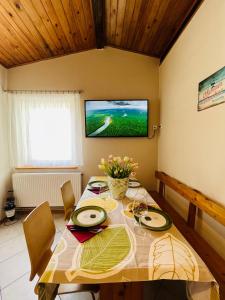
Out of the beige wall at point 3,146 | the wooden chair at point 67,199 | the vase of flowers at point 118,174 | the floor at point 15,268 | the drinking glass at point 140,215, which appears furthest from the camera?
the beige wall at point 3,146

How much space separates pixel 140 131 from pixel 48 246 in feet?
6.77

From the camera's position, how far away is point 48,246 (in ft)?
4.39

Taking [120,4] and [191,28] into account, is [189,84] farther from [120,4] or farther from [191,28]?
[120,4]

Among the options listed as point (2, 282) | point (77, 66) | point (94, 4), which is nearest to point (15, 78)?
point (77, 66)

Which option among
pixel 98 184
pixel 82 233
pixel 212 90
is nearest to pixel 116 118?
pixel 98 184

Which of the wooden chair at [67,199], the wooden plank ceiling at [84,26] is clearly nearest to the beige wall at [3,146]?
the wooden plank ceiling at [84,26]

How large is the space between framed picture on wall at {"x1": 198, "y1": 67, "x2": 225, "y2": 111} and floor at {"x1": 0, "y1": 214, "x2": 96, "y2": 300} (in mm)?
1941

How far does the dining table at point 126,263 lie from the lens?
0.79m

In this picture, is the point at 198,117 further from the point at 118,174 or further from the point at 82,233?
the point at 82,233

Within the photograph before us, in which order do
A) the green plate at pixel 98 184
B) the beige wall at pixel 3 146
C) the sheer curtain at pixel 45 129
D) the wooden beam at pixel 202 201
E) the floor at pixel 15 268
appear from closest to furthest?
1. the wooden beam at pixel 202 201
2. the floor at pixel 15 268
3. the green plate at pixel 98 184
4. the beige wall at pixel 3 146
5. the sheer curtain at pixel 45 129

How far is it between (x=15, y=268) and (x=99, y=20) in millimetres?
2998

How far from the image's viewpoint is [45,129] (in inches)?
112

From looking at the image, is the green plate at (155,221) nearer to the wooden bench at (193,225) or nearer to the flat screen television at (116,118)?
the wooden bench at (193,225)

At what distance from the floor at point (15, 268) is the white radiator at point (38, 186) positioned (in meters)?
0.46
